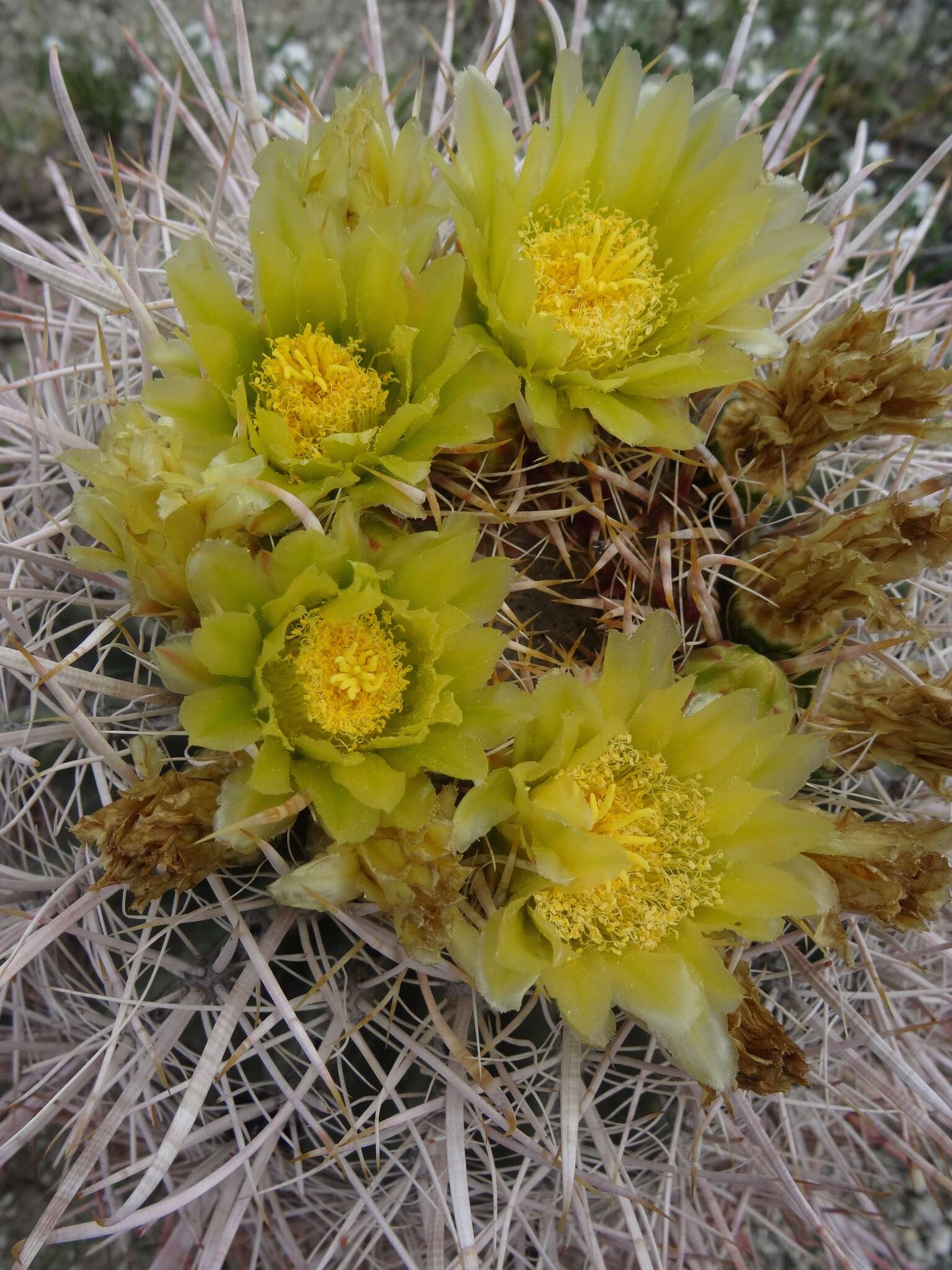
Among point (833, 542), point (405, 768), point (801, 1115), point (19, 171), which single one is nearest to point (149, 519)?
point (405, 768)

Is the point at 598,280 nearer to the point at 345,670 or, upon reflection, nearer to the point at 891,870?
the point at 345,670

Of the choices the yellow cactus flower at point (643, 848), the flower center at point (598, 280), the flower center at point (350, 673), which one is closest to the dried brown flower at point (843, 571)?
the yellow cactus flower at point (643, 848)

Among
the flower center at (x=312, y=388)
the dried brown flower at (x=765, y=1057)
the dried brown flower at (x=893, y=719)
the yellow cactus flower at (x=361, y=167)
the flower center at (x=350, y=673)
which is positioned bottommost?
the dried brown flower at (x=765, y=1057)

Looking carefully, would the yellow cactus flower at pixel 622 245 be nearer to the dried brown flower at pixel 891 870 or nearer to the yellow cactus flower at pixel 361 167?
the yellow cactus flower at pixel 361 167

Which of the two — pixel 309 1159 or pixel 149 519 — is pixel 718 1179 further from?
pixel 149 519

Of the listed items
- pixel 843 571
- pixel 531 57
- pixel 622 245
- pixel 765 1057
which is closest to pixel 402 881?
pixel 765 1057

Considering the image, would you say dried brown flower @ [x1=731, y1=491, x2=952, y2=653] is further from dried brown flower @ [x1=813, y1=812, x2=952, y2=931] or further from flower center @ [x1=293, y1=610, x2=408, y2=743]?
flower center @ [x1=293, y1=610, x2=408, y2=743]

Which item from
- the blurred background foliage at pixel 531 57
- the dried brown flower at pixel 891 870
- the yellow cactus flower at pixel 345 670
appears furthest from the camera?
the blurred background foliage at pixel 531 57
